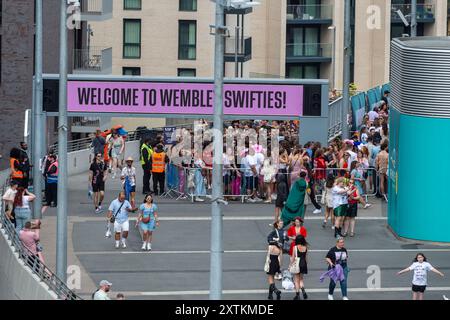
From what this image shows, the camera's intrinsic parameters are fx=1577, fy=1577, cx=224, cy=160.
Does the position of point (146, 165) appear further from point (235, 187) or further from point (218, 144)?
point (218, 144)

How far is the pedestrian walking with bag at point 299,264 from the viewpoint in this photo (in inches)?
1100

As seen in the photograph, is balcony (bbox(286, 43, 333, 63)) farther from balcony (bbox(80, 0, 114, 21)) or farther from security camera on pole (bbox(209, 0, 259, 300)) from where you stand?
security camera on pole (bbox(209, 0, 259, 300))

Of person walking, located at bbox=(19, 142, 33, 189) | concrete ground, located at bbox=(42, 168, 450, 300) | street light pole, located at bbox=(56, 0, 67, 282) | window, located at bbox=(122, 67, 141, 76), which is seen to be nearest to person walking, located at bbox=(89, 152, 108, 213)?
concrete ground, located at bbox=(42, 168, 450, 300)

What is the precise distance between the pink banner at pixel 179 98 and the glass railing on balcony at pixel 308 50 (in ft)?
131

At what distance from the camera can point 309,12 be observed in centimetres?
7994

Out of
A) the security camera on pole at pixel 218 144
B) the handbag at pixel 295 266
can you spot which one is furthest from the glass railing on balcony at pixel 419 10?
the security camera on pole at pixel 218 144

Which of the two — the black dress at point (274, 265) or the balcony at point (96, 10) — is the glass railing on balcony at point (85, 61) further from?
the black dress at point (274, 265)

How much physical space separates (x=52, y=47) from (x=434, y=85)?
24776mm

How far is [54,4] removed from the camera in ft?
181

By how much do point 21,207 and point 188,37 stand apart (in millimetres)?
41410

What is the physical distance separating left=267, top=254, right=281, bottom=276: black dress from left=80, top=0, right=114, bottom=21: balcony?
30.1m

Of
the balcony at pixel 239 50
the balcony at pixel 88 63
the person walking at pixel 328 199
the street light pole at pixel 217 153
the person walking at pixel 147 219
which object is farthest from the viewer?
the balcony at pixel 239 50
